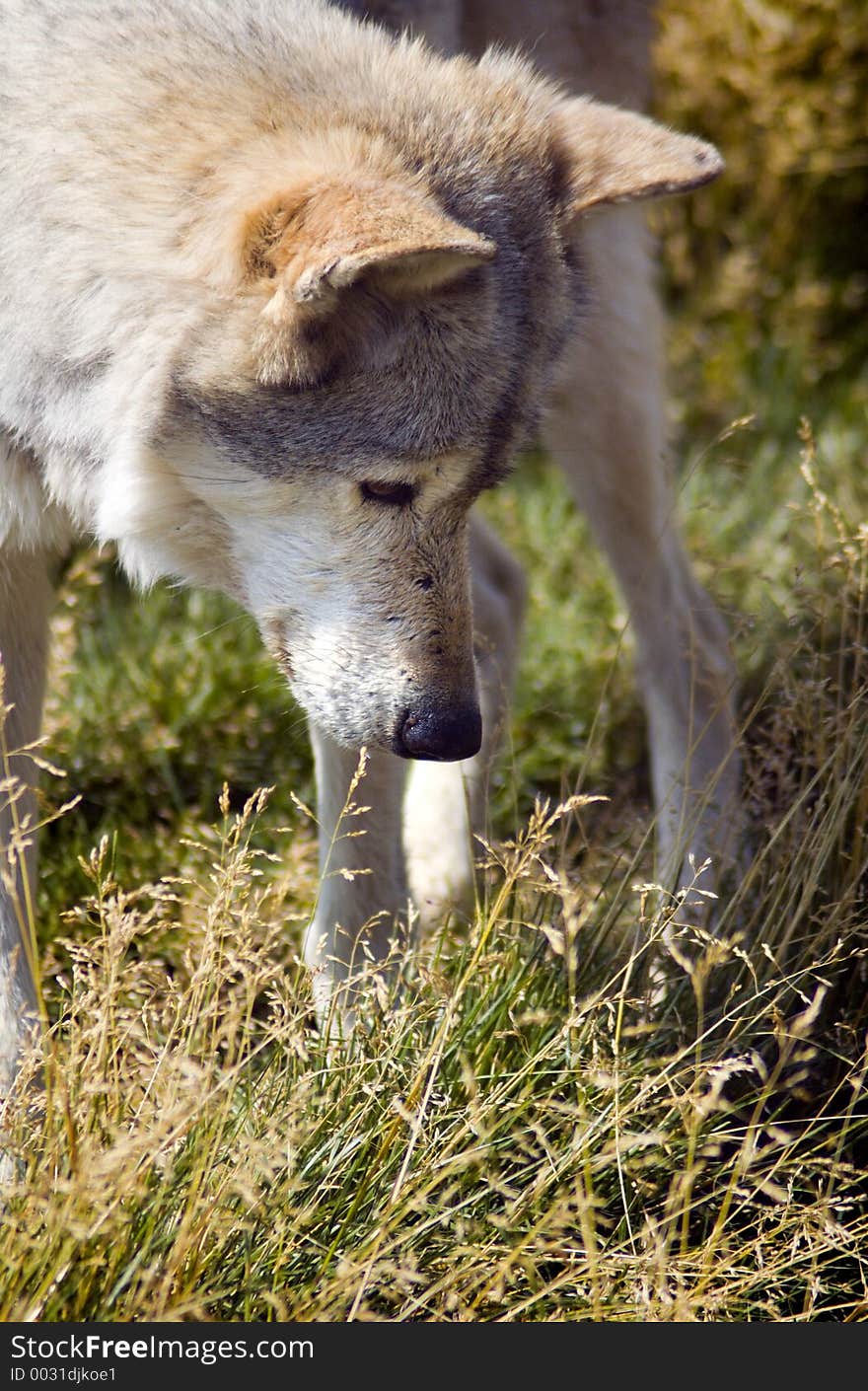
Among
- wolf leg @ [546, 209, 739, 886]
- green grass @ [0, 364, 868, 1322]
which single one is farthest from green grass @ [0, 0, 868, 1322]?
wolf leg @ [546, 209, 739, 886]

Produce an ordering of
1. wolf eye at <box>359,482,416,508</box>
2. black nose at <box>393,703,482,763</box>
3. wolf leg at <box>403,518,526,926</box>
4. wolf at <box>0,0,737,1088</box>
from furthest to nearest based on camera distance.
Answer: wolf leg at <box>403,518,526,926</box>
black nose at <box>393,703,482,763</box>
wolf eye at <box>359,482,416,508</box>
wolf at <box>0,0,737,1088</box>

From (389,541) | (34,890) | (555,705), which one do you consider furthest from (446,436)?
(555,705)

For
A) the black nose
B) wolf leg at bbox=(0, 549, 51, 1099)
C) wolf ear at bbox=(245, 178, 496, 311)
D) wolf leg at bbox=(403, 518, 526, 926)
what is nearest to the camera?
wolf ear at bbox=(245, 178, 496, 311)

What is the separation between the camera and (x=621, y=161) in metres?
2.49

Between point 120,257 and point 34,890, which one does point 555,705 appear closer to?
point 34,890

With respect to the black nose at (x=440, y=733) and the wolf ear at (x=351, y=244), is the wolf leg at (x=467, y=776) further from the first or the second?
the wolf ear at (x=351, y=244)

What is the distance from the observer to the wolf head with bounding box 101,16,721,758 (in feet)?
6.88

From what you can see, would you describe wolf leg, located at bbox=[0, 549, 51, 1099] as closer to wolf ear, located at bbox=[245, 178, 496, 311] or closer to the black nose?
the black nose

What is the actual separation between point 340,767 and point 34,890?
67 centimetres

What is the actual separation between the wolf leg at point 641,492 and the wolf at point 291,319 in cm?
96

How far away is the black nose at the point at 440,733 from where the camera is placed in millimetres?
2363

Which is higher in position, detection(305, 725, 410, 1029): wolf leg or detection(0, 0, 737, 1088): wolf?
detection(0, 0, 737, 1088): wolf

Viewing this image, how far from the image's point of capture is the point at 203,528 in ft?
7.91

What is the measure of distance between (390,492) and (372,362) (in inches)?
8.3
